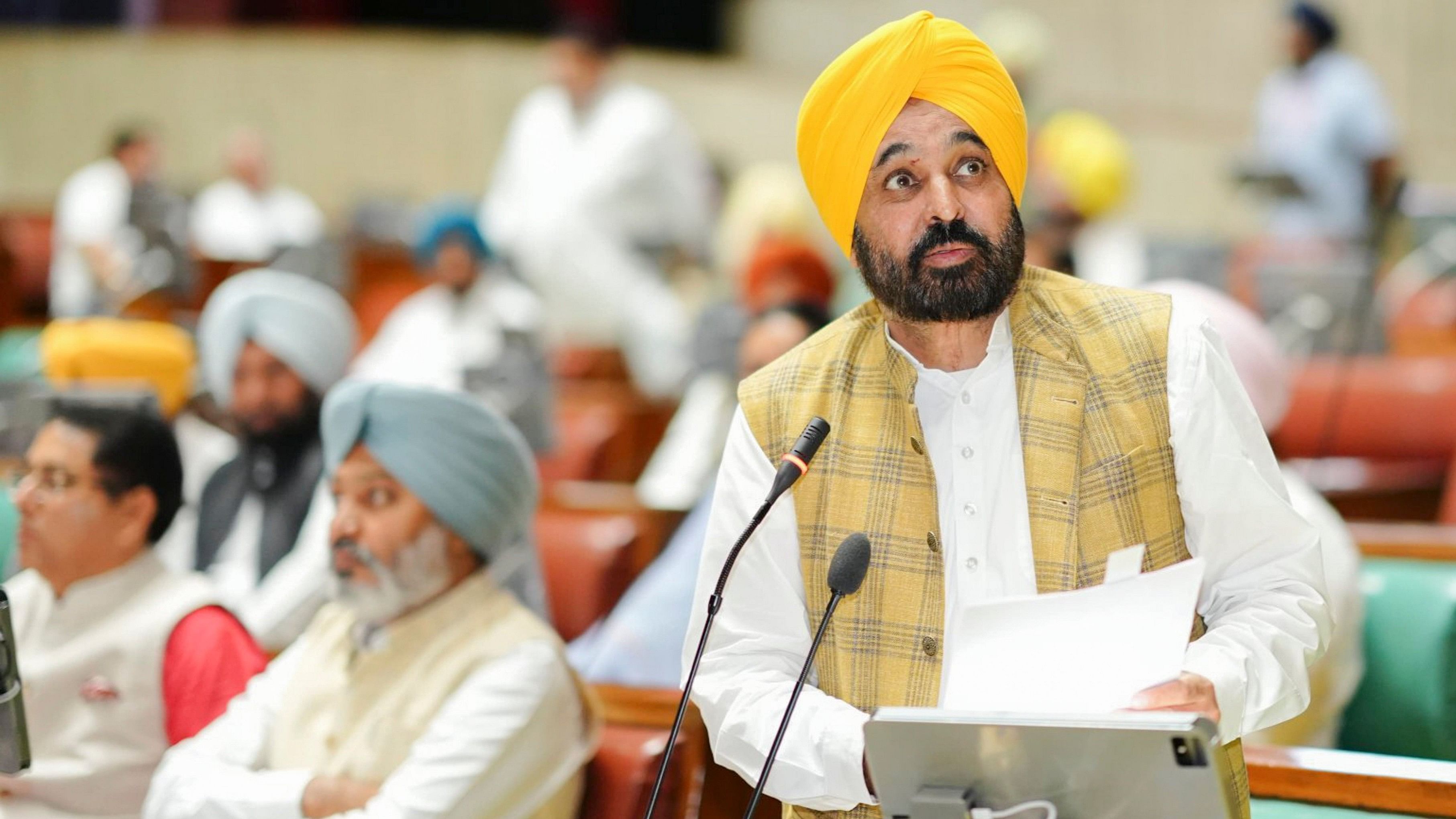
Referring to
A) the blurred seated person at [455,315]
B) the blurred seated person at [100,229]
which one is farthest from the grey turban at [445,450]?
the blurred seated person at [100,229]

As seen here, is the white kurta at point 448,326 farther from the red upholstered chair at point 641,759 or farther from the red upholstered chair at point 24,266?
the red upholstered chair at point 641,759

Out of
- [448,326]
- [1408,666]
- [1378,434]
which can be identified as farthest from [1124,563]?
[448,326]

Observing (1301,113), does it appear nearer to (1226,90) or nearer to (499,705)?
(1226,90)

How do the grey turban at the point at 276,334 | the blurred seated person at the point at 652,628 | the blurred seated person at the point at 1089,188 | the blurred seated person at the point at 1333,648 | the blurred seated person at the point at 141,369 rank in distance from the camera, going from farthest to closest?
the blurred seated person at the point at 1089,188 → the blurred seated person at the point at 141,369 → the grey turban at the point at 276,334 → the blurred seated person at the point at 652,628 → the blurred seated person at the point at 1333,648

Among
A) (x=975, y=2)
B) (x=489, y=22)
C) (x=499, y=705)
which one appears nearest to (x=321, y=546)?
(x=499, y=705)

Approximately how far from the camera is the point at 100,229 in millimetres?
8438

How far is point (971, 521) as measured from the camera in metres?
1.75

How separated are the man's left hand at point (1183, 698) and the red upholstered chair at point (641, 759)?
0.89 metres

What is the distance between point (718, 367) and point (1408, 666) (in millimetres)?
2684

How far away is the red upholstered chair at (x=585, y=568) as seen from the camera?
11.6ft

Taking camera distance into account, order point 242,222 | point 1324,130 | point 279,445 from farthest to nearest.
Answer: point 242,222 → point 1324,130 → point 279,445

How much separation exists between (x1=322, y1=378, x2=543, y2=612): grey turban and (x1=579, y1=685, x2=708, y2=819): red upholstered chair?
0.32 meters

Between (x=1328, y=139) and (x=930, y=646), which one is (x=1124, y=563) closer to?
(x=930, y=646)

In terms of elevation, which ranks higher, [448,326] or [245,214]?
[448,326]
